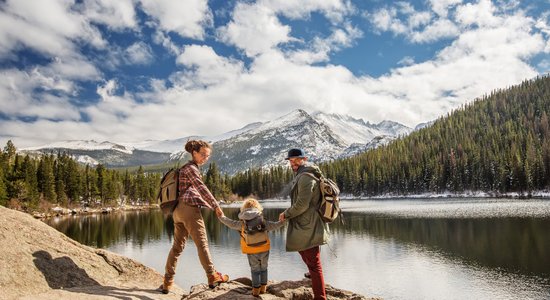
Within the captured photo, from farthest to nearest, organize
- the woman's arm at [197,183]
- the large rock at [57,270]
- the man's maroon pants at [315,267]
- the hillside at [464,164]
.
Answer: the hillside at [464,164] → the woman's arm at [197,183] → the large rock at [57,270] → the man's maroon pants at [315,267]

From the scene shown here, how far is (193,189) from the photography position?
30.3ft

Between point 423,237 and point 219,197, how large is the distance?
13021 centimetres

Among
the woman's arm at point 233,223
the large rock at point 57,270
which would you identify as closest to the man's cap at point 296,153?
the woman's arm at point 233,223

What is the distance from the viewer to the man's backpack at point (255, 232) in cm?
866

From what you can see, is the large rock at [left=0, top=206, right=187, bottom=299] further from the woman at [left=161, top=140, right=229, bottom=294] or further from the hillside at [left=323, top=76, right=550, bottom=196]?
the hillside at [left=323, top=76, right=550, bottom=196]

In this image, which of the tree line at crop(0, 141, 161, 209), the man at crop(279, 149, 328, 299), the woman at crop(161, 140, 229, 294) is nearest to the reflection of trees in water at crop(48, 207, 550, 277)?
the man at crop(279, 149, 328, 299)

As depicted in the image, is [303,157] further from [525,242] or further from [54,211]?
[54,211]

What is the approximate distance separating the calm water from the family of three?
53.1 ft

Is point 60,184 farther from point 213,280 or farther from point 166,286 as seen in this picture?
point 213,280

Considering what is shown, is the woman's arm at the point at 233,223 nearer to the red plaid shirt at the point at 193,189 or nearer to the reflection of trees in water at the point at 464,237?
the red plaid shirt at the point at 193,189

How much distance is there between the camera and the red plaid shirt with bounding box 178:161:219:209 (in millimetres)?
9102

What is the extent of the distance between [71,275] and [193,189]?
3791mm

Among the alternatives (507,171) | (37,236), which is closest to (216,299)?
(37,236)

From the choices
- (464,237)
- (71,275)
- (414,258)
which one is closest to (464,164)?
(464,237)
